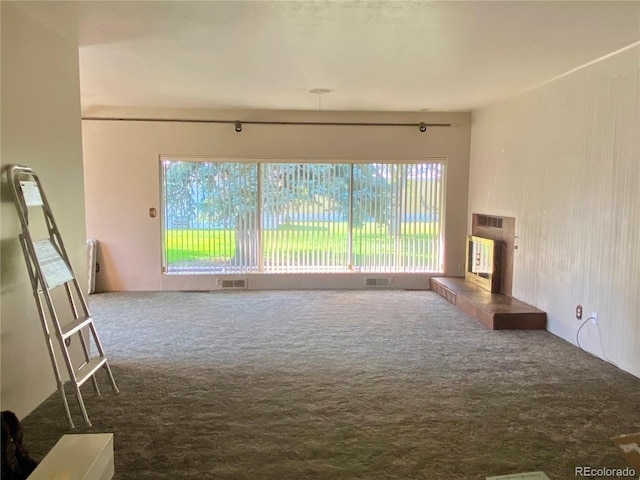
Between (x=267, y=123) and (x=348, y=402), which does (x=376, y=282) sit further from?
(x=348, y=402)

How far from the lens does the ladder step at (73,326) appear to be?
113 inches

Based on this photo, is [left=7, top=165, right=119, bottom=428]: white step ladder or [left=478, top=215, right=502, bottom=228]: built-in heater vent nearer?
[left=7, top=165, right=119, bottom=428]: white step ladder

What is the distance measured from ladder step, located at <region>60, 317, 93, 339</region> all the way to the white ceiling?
6.32 feet

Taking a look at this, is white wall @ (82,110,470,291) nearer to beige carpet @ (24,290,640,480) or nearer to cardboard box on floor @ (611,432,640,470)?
beige carpet @ (24,290,640,480)

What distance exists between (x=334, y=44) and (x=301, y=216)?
3.47 metres

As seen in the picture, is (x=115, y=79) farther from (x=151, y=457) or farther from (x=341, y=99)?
(x=151, y=457)

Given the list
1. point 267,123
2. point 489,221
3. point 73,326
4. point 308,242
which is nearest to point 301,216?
point 308,242

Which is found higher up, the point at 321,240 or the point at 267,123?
the point at 267,123

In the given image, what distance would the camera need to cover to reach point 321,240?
689 centimetres

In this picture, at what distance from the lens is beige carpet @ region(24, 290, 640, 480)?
245cm

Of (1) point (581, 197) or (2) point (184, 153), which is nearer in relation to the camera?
(1) point (581, 197)

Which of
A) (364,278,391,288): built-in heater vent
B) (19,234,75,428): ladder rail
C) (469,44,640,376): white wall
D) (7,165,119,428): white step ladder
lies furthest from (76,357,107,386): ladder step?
(364,278,391,288): built-in heater vent

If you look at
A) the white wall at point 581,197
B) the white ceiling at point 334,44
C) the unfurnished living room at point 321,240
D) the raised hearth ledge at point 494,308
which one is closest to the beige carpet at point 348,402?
Answer: the unfurnished living room at point 321,240

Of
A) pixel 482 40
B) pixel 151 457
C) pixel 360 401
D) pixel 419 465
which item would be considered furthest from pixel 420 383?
pixel 482 40
